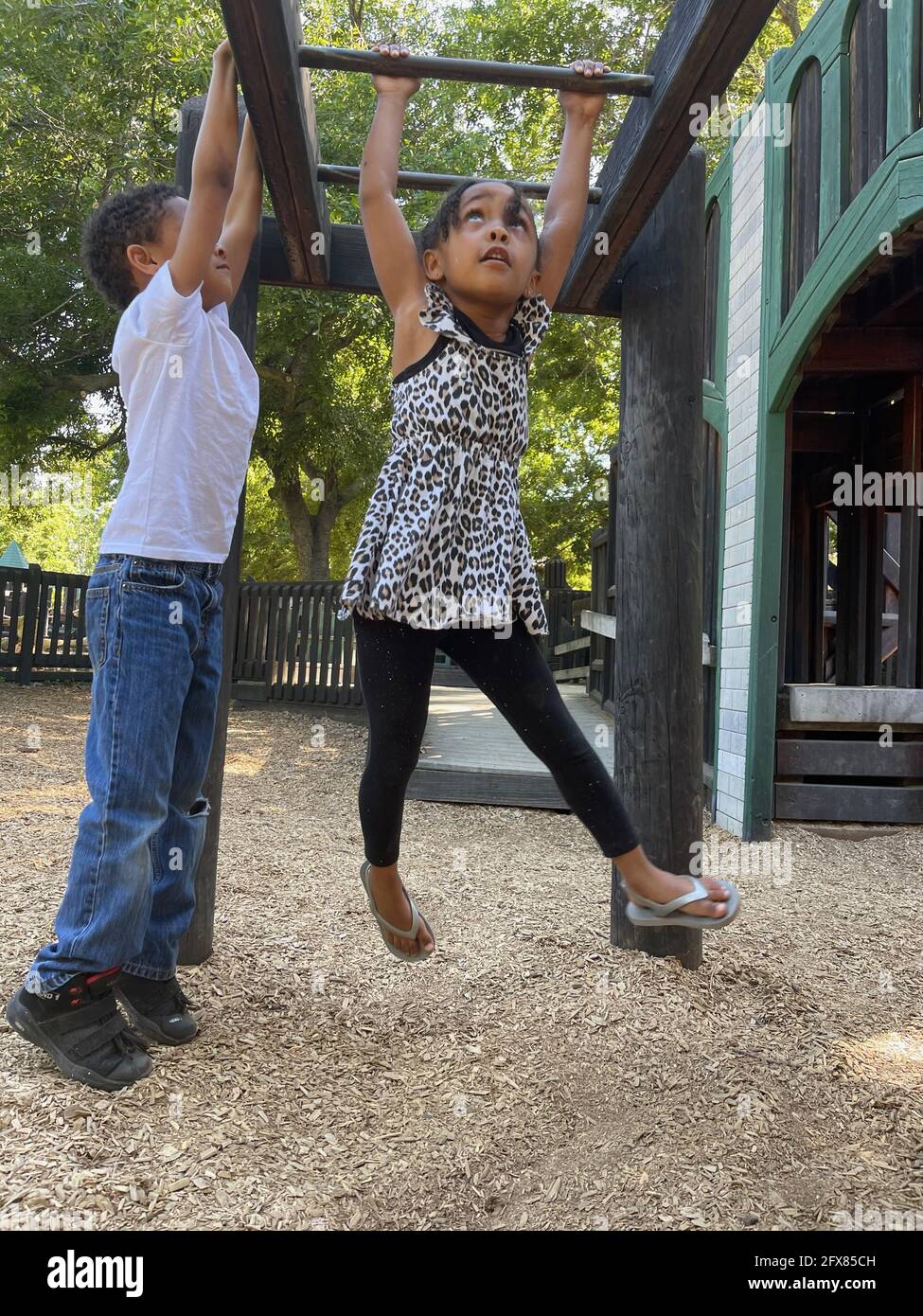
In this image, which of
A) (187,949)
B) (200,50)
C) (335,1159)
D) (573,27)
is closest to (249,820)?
(187,949)

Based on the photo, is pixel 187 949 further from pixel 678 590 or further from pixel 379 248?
pixel 379 248

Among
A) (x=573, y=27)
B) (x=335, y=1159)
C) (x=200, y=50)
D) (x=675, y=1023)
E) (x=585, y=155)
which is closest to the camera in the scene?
(x=335, y=1159)

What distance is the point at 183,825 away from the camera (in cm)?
266

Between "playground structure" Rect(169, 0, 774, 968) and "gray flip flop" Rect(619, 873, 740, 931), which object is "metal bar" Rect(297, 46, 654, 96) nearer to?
"playground structure" Rect(169, 0, 774, 968)

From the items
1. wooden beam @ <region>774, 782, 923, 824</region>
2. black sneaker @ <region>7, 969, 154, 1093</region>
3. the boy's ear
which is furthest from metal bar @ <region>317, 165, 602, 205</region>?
wooden beam @ <region>774, 782, 923, 824</region>

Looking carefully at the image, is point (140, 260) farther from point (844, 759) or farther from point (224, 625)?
point (844, 759)

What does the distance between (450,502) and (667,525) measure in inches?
49.9

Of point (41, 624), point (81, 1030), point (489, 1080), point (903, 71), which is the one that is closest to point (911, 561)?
point (903, 71)

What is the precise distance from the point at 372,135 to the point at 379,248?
23 centimetres

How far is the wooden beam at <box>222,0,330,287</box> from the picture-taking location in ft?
6.55

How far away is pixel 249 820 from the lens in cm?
595

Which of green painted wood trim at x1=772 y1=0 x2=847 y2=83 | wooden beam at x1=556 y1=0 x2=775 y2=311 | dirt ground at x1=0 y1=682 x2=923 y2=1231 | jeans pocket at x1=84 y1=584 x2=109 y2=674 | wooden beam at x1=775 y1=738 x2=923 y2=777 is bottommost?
dirt ground at x1=0 y1=682 x2=923 y2=1231

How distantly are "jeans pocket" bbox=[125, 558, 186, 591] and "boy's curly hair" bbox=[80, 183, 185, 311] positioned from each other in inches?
28.4

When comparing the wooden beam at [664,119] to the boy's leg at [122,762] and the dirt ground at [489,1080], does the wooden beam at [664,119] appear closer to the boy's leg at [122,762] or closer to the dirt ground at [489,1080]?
the boy's leg at [122,762]
